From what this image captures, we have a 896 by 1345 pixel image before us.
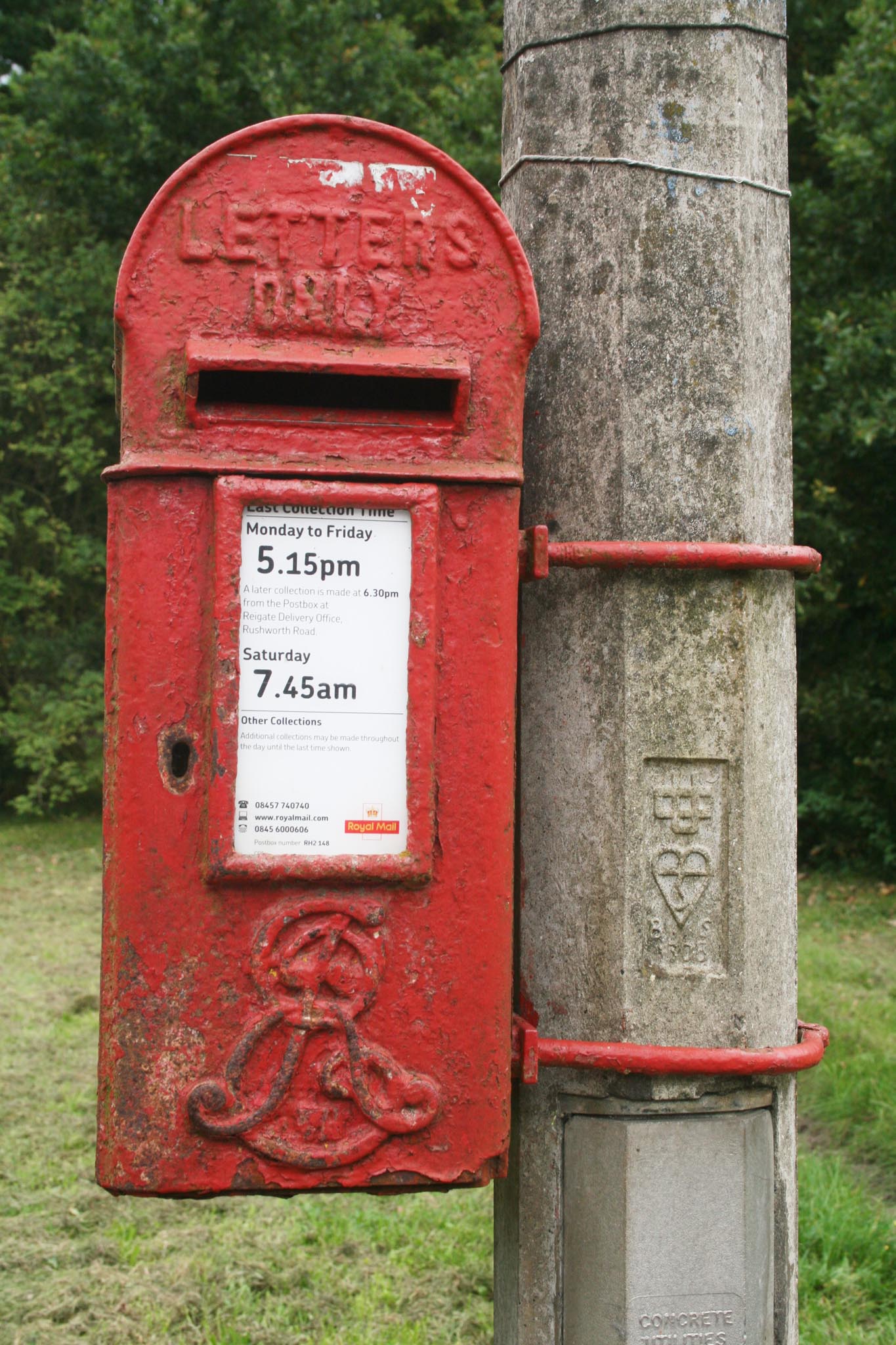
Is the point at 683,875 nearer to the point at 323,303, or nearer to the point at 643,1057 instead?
the point at 643,1057

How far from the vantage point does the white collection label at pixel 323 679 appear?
5.21 feet

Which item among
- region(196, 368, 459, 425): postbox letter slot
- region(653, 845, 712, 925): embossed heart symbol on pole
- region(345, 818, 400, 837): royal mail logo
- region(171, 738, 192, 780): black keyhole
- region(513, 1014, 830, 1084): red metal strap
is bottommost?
region(513, 1014, 830, 1084): red metal strap

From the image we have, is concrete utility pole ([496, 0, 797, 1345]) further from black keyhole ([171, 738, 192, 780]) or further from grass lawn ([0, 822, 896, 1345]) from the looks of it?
grass lawn ([0, 822, 896, 1345])

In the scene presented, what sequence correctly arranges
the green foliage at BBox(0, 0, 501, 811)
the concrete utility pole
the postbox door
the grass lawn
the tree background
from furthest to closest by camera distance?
the green foliage at BBox(0, 0, 501, 811) < the tree background < the grass lawn < the concrete utility pole < the postbox door

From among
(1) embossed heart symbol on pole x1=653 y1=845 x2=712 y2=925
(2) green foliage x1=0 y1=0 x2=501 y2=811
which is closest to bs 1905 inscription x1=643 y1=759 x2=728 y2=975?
(1) embossed heart symbol on pole x1=653 y1=845 x2=712 y2=925

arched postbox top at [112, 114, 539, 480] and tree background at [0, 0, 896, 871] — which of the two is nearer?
arched postbox top at [112, 114, 539, 480]

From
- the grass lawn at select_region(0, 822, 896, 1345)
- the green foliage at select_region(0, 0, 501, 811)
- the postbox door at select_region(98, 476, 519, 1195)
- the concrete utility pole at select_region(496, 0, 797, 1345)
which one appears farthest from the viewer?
the green foliage at select_region(0, 0, 501, 811)

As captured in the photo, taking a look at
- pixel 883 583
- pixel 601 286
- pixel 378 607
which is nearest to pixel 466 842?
pixel 378 607

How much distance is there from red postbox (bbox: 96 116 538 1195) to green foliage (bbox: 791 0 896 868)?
5.77 meters

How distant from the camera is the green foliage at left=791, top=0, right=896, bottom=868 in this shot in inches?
277

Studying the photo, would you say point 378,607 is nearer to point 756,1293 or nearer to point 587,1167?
point 587,1167

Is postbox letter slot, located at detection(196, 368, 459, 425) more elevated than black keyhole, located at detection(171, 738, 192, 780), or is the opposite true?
postbox letter slot, located at detection(196, 368, 459, 425)

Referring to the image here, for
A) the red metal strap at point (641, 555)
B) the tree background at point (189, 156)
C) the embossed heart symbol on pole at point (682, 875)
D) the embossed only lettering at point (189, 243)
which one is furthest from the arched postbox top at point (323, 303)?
the tree background at point (189, 156)

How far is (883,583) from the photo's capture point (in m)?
8.00
